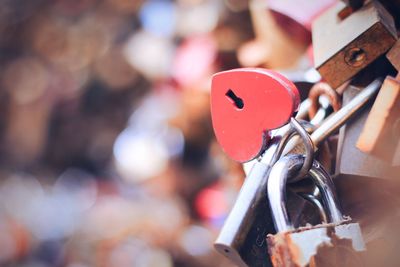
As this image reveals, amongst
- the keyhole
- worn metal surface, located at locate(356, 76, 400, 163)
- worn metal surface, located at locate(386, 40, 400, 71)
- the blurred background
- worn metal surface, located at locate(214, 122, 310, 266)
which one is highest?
worn metal surface, located at locate(386, 40, 400, 71)

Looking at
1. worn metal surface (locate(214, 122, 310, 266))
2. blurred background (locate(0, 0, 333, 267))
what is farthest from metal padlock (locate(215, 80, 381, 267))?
blurred background (locate(0, 0, 333, 267))

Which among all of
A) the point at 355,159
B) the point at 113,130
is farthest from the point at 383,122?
the point at 113,130

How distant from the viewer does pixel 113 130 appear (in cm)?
150

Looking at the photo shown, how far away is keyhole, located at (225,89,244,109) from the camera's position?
0.48 meters

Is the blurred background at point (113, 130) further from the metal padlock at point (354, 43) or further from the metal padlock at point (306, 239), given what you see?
the metal padlock at point (306, 239)

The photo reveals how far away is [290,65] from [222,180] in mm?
501

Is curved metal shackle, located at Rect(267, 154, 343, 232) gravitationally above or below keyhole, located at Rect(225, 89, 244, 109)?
below

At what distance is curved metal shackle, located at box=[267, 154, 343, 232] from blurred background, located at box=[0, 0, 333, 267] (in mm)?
561

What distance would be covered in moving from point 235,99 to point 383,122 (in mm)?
138

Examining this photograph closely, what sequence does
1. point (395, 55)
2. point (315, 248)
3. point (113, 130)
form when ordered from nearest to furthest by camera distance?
point (315, 248) → point (395, 55) → point (113, 130)

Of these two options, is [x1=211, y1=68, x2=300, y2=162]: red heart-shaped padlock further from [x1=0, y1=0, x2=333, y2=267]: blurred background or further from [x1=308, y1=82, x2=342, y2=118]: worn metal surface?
[x1=0, y1=0, x2=333, y2=267]: blurred background

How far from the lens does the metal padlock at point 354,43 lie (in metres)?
0.49

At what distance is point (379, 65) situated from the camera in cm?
52

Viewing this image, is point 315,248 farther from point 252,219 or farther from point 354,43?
point 354,43
